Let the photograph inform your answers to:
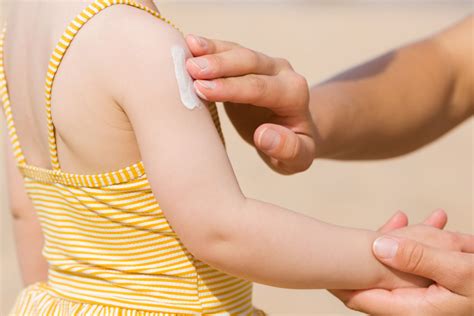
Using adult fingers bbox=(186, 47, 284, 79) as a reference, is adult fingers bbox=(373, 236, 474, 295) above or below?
below

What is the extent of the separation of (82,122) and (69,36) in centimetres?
17

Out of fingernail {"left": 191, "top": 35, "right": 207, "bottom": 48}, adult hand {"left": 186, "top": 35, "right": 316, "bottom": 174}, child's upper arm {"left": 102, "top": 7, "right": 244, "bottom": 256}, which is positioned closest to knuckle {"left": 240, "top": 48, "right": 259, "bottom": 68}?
adult hand {"left": 186, "top": 35, "right": 316, "bottom": 174}

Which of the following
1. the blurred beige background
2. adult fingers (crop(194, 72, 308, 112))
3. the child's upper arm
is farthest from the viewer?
the blurred beige background

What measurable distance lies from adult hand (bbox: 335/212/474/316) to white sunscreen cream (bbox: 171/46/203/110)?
52 centimetres

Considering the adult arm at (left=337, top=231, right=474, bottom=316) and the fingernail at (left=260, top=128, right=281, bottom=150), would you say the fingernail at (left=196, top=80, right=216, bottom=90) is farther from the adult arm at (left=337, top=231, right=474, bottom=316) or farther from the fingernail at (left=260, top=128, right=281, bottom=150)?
the adult arm at (left=337, top=231, right=474, bottom=316)

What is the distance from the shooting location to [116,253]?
1771 millimetres

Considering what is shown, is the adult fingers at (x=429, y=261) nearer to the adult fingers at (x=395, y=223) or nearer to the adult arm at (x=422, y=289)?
the adult arm at (x=422, y=289)

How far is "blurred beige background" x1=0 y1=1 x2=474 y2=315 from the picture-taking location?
451cm

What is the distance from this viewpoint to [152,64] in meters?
1.55

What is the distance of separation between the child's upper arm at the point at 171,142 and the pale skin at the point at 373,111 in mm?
87

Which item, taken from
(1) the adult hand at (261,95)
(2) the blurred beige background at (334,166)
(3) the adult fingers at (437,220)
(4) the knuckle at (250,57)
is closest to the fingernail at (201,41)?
(1) the adult hand at (261,95)

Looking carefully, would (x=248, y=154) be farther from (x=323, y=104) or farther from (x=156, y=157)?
(x=156, y=157)

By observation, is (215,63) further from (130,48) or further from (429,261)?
(429,261)

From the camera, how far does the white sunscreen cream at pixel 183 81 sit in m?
1.57
